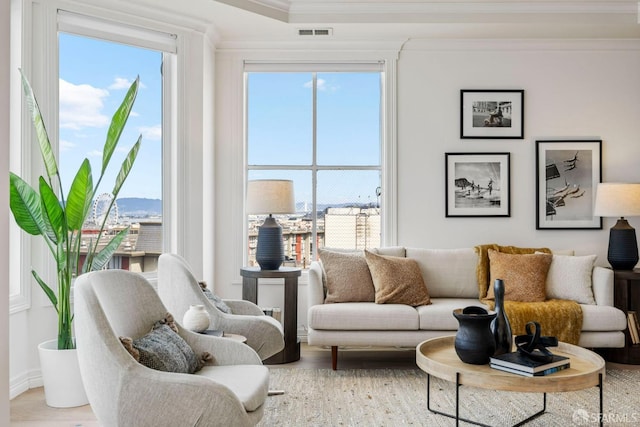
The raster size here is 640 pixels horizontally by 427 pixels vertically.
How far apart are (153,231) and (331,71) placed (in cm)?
204

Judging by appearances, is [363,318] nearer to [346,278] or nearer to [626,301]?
[346,278]

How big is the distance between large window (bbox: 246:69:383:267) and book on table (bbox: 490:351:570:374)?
248 cm

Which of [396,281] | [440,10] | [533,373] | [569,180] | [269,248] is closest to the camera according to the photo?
[533,373]

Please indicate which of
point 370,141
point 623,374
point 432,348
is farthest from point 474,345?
point 370,141

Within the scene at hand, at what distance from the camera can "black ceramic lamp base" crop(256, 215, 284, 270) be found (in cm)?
449

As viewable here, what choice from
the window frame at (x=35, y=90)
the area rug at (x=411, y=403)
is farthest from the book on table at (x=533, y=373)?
the window frame at (x=35, y=90)

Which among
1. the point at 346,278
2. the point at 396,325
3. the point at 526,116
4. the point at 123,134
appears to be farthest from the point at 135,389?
the point at 526,116

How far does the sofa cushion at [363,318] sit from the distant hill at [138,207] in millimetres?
1454

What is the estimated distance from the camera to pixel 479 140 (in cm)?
505

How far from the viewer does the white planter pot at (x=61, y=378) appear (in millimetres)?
3332

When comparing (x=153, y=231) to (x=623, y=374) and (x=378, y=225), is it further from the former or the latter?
(x=623, y=374)

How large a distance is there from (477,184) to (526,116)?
28.5 inches

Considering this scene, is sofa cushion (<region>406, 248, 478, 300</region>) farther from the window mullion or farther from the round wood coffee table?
the round wood coffee table

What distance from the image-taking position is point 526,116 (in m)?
5.06
